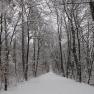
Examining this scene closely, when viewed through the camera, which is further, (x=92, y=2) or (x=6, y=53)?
(x=6, y=53)

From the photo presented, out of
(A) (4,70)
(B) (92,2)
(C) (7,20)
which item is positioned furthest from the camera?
(C) (7,20)

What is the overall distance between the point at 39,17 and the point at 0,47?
11111 mm

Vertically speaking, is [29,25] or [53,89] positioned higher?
[29,25]

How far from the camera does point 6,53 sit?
14.7 meters

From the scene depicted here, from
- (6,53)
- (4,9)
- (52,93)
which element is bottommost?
(52,93)

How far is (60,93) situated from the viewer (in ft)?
38.9

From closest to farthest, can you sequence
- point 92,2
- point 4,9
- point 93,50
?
point 92,2 < point 4,9 < point 93,50

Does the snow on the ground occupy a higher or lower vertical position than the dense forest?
lower

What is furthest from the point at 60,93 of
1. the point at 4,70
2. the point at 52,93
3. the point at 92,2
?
the point at 92,2

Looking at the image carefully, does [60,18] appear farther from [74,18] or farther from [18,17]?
[18,17]

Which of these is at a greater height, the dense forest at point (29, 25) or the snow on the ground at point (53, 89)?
the dense forest at point (29, 25)

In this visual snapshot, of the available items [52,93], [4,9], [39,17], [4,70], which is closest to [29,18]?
[39,17]

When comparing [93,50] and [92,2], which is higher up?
[92,2]

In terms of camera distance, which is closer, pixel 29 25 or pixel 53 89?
pixel 53 89
